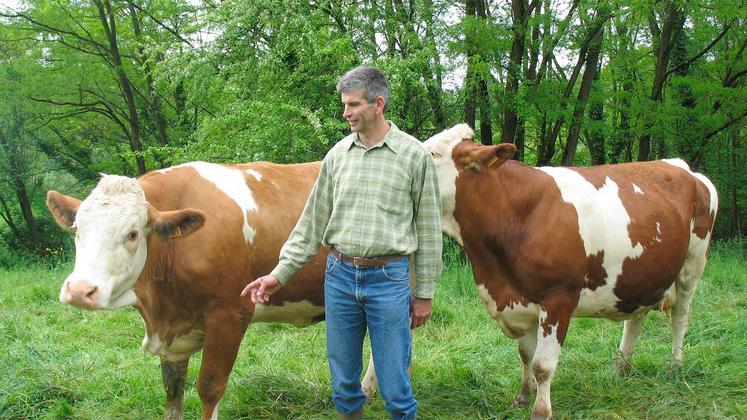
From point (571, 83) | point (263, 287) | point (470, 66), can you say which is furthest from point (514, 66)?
point (263, 287)

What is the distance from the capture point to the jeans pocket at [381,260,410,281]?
3.04 metres

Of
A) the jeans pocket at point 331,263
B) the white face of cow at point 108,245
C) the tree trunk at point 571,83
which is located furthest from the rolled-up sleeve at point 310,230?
the tree trunk at point 571,83

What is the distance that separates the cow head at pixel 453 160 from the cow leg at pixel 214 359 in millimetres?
1616

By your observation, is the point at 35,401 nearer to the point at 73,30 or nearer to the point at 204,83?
the point at 204,83

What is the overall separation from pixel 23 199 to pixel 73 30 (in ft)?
15.4

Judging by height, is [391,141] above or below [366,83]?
below

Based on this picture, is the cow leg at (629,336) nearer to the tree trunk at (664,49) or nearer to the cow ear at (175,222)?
the cow ear at (175,222)

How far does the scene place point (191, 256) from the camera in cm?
382

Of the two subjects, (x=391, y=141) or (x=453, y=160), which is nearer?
(x=391, y=141)

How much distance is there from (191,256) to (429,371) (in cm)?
236

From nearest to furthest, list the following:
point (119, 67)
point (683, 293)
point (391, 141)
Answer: point (391, 141) < point (683, 293) < point (119, 67)

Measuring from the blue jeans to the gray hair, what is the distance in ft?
2.58

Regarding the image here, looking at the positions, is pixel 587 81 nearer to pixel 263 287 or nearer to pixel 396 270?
pixel 396 270

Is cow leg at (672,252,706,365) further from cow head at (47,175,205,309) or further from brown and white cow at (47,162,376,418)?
cow head at (47,175,205,309)
